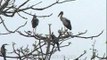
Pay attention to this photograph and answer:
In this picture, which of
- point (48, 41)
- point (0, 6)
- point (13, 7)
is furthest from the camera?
point (48, 41)

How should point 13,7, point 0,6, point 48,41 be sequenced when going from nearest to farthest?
point 0,6 < point 13,7 < point 48,41

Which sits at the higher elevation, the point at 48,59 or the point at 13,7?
the point at 13,7

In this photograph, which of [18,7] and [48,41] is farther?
[48,41]

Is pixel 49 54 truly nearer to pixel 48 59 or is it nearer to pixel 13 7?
pixel 48 59

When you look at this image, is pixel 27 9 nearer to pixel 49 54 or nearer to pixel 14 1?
pixel 14 1

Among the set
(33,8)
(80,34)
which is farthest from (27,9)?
(80,34)

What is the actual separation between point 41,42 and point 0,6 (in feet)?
3.41

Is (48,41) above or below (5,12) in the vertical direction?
below

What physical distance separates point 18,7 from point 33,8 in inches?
7.1

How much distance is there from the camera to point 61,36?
4406 mm

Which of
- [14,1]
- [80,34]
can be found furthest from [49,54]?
[14,1]

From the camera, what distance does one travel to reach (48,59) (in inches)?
170

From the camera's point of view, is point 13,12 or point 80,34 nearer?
point 13,12

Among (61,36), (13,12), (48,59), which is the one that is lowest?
(48,59)
